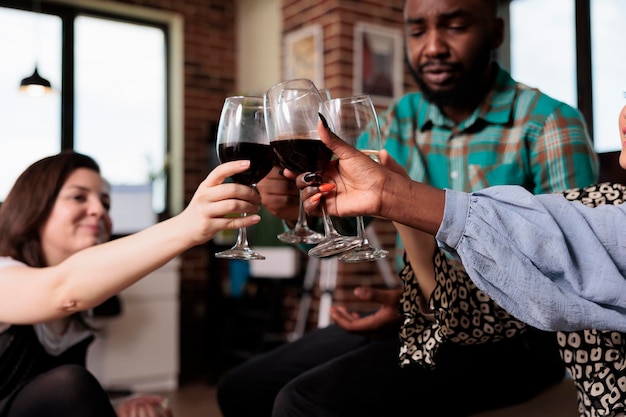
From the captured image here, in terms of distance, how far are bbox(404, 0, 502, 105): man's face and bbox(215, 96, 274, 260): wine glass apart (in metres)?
0.74

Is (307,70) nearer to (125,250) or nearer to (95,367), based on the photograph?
(95,367)

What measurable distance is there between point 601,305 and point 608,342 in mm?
132

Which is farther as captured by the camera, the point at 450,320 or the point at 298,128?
the point at 450,320

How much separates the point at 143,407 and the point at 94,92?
3603mm

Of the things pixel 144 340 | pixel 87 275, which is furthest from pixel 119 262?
pixel 144 340

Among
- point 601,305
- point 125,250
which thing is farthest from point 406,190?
point 125,250

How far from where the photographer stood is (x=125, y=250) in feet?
3.74

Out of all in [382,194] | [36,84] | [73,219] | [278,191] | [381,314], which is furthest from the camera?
[36,84]

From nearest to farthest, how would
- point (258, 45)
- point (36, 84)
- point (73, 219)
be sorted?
1. point (73, 219)
2. point (36, 84)
3. point (258, 45)

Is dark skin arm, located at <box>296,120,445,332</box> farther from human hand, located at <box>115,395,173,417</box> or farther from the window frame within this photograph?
the window frame

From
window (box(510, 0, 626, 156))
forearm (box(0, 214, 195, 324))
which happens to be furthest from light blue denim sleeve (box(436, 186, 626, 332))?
window (box(510, 0, 626, 156))

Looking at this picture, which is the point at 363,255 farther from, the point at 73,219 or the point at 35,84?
the point at 35,84

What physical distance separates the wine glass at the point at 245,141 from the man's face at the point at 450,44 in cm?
74

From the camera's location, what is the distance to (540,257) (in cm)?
87
